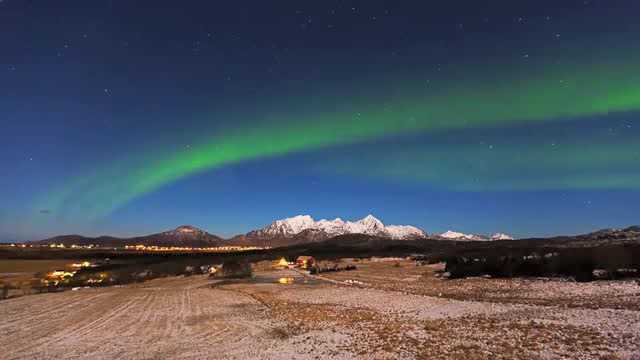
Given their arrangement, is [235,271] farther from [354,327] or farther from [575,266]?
[354,327]

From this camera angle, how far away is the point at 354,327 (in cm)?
2580

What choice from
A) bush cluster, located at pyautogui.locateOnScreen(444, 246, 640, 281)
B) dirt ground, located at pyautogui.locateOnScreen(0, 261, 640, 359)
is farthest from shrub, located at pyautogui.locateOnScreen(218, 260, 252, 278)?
dirt ground, located at pyautogui.locateOnScreen(0, 261, 640, 359)

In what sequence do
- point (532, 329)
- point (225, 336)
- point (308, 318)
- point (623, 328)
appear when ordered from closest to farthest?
point (623, 328)
point (532, 329)
point (225, 336)
point (308, 318)

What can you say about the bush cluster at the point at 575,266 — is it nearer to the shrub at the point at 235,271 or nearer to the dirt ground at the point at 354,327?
the dirt ground at the point at 354,327

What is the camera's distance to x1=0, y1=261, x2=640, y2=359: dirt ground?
1930cm

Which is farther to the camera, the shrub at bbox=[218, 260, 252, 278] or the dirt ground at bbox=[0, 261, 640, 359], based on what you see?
the shrub at bbox=[218, 260, 252, 278]

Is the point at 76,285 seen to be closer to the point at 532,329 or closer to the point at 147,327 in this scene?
the point at 147,327

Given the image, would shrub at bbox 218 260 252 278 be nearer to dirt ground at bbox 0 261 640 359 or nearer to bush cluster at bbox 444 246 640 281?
bush cluster at bbox 444 246 640 281

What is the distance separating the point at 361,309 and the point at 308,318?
4992mm

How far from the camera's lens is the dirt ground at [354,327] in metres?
19.3

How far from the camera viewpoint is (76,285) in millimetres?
78500

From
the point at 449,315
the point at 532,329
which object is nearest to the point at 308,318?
the point at 449,315

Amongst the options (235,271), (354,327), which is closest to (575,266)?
(354,327)

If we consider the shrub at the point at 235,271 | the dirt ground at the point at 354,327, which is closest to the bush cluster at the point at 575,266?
the dirt ground at the point at 354,327
